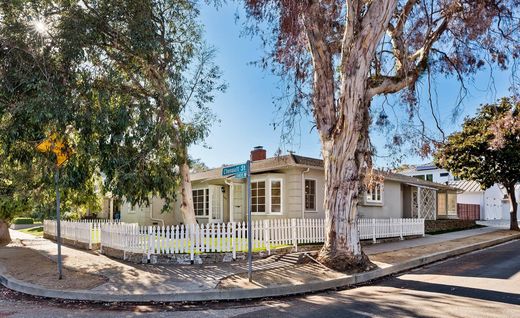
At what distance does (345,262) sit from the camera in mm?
10078

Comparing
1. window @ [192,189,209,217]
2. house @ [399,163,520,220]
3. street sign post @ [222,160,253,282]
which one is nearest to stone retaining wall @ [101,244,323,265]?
street sign post @ [222,160,253,282]

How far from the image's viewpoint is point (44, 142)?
9172 millimetres

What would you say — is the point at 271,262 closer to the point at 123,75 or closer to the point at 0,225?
the point at 123,75

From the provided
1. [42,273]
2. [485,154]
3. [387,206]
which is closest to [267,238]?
[42,273]

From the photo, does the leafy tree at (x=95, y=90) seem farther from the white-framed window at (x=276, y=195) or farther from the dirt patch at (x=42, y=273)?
the white-framed window at (x=276, y=195)

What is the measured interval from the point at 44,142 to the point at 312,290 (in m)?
7.16

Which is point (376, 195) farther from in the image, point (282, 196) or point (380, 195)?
point (282, 196)

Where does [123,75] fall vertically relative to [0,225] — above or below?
above

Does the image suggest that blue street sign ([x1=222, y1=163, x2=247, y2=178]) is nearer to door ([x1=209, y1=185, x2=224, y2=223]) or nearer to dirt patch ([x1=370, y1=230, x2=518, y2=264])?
dirt patch ([x1=370, y1=230, x2=518, y2=264])

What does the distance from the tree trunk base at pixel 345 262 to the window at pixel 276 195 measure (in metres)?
5.90

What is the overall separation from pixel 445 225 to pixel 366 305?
19.5 m

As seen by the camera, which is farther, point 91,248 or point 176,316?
point 91,248

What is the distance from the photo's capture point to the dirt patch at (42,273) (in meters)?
8.80

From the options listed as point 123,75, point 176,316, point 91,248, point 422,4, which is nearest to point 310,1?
point 422,4
